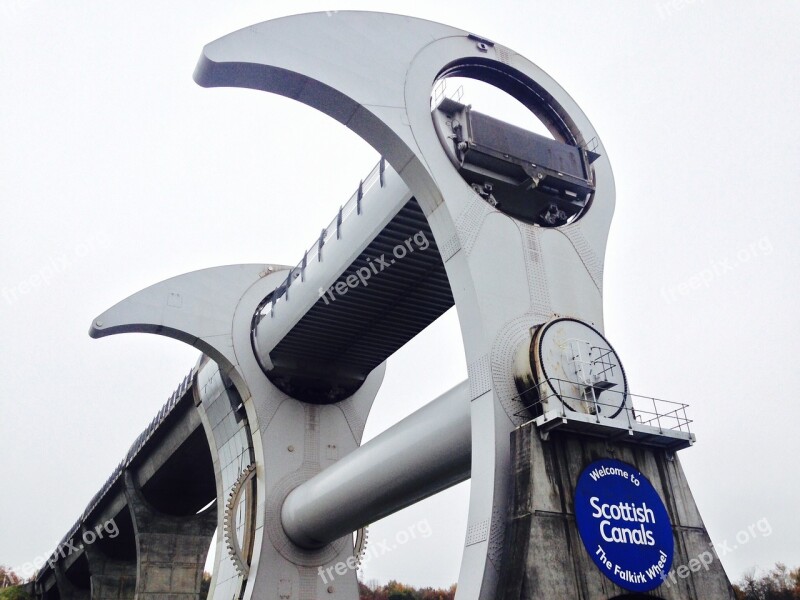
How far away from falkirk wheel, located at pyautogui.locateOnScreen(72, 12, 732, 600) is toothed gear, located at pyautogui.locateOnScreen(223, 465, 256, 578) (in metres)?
0.09

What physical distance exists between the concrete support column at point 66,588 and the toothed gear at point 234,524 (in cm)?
4459

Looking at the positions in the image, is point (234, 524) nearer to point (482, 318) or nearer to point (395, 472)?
point (395, 472)

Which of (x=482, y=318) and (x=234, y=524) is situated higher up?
(x=234, y=524)

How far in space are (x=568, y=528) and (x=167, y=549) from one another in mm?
32073

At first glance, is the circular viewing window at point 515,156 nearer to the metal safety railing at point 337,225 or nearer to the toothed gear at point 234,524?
the metal safety railing at point 337,225

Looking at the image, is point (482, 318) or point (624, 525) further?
point (482, 318)

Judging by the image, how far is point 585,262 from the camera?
14.3m

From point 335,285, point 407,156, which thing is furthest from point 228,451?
point 407,156

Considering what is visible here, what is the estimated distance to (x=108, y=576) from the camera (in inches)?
1882

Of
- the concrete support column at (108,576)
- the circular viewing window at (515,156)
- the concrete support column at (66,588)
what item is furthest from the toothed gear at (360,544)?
the concrete support column at (66,588)

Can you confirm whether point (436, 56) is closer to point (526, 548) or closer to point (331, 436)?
point (526, 548)

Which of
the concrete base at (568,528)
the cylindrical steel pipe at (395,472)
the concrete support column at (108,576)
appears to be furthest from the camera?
the concrete support column at (108,576)

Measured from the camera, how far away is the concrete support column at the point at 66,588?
194 feet

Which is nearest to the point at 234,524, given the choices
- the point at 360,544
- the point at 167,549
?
the point at 360,544
